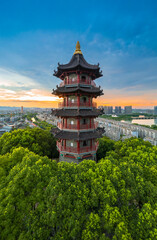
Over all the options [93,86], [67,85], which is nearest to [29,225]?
[67,85]

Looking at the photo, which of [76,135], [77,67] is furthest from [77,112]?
[77,67]

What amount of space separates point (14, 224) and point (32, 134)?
56.8 ft

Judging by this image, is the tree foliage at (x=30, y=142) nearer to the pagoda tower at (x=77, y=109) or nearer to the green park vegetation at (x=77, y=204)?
the pagoda tower at (x=77, y=109)

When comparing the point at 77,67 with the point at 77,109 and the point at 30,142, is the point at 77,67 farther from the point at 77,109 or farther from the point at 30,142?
the point at 30,142

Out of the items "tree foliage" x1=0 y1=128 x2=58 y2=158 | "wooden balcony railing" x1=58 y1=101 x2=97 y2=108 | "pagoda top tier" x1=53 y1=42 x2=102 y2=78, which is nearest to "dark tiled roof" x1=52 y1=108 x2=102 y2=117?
"wooden balcony railing" x1=58 y1=101 x2=97 y2=108

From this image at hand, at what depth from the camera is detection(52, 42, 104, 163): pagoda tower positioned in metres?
15.6

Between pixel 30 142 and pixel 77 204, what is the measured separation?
669 inches

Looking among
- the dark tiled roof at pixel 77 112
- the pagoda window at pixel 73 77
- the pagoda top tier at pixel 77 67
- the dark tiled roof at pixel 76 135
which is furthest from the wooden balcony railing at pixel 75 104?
the pagoda top tier at pixel 77 67

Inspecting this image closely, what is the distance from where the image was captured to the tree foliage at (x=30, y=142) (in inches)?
782

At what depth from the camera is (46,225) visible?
23.5ft

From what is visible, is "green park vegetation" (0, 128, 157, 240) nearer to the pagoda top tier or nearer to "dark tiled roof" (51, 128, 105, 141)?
"dark tiled roof" (51, 128, 105, 141)

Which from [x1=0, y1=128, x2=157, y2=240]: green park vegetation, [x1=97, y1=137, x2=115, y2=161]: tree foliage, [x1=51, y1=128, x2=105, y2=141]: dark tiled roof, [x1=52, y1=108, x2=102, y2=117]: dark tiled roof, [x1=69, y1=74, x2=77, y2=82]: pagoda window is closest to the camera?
[x1=0, y1=128, x2=157, y2=240]: green park vegetation

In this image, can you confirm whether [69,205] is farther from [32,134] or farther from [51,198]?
[32,134]

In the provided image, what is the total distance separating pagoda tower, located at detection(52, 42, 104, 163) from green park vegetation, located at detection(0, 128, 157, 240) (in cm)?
535
